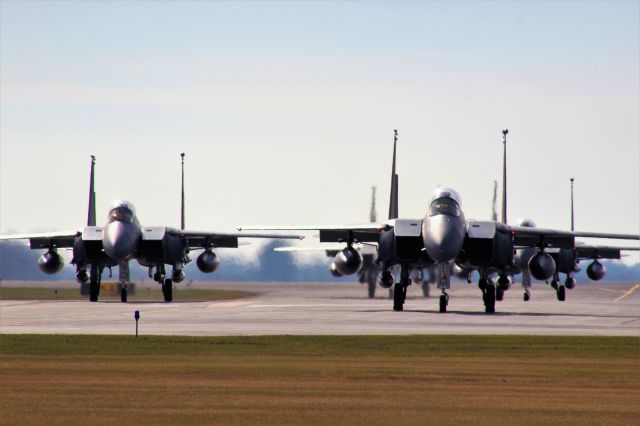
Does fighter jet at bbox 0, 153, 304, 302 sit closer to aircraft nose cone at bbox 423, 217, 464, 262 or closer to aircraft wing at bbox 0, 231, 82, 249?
aircraft wing at bbox 0, 231, 82, 249

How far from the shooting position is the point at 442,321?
4428cm

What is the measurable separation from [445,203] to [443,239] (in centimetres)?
172

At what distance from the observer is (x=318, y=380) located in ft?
74.7

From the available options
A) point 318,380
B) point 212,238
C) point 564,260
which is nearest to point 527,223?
point 564,260

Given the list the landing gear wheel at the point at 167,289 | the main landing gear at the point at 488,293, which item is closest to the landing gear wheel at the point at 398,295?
the main landing gear at the point at 488,293

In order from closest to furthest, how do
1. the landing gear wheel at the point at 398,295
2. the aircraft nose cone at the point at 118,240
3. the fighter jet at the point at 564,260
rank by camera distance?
1. the landing gear wheel at the point at 398,295
2. the aircraft nose cone at the point at 118,240
3. the fighter jet at the point at 564,260

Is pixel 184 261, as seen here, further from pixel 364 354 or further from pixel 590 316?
pixel 364 354

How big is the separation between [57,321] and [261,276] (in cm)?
14158

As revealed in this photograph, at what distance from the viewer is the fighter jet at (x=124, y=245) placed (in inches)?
2306

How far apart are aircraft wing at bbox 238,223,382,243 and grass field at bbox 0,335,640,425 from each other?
18.4 metres

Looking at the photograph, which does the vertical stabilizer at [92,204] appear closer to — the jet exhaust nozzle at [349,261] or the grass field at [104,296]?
the grass field at [104,296]

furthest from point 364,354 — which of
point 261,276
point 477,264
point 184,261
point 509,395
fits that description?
point 261,276

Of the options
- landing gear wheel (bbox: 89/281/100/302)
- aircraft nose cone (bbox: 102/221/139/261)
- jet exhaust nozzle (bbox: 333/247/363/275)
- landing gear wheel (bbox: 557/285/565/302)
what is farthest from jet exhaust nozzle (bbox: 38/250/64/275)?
landing gear wheel (bbox: 557/285/565/302)

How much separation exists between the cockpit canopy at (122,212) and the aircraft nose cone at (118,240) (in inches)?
12.1
